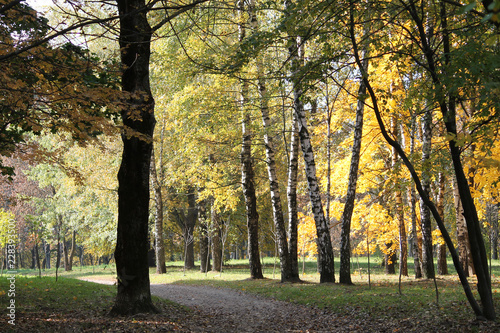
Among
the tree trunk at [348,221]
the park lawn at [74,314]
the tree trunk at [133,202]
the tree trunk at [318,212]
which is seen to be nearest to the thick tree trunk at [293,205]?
the tree trunk at [318,212]

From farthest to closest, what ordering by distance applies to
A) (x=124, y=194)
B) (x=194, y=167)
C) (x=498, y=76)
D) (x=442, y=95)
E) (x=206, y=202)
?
(x=206, y=202), (x=194, y=167), (x=124, y=194), (x=442, y=95), (x=498, y=76)

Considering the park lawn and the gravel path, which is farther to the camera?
the gravel path

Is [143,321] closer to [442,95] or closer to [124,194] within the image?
[124,194]

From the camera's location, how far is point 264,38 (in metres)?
6.41

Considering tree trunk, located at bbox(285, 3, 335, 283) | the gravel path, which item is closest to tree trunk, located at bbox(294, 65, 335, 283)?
tree trunk, located at bbox(285, 3, 335, 283)

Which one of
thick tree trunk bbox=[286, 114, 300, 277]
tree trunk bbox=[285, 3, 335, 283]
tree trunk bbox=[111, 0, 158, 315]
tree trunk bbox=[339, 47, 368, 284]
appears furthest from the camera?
thick tree trunk bbox=[286, 114, 300, 277]

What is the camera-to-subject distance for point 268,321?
7.76 meters

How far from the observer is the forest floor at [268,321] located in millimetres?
5777

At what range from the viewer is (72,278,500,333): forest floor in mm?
5777

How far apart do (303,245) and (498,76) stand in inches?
609

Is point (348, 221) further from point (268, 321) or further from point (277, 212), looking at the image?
point (268, 321)

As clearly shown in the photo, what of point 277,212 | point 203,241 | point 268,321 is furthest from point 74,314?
point 203,241

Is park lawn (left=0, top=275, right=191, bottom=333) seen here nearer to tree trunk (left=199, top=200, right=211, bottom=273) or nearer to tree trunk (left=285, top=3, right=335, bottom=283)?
tree trunk (left=285, top=3, right=335, bottom=283)

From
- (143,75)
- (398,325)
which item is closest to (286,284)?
(398,325)
